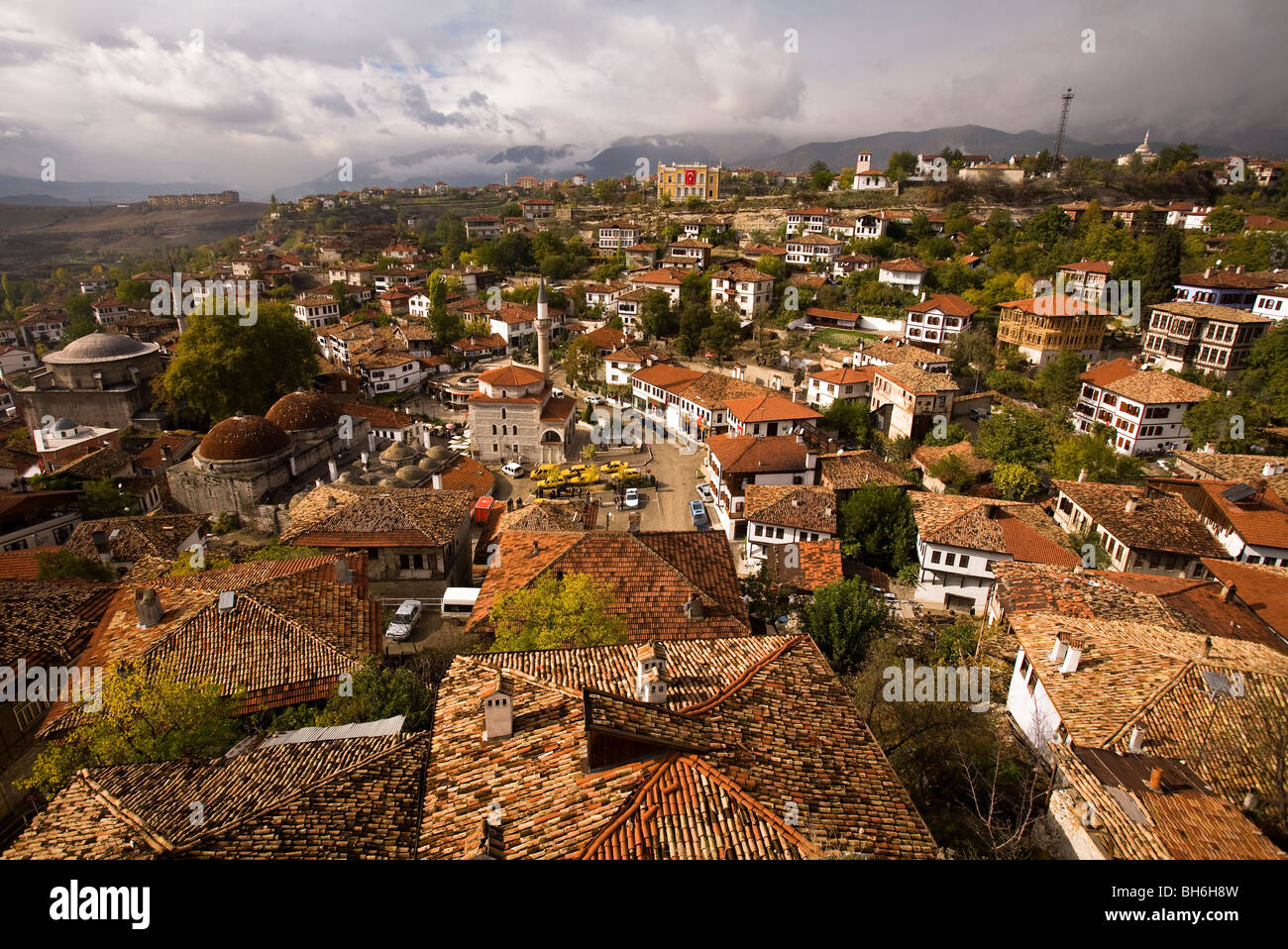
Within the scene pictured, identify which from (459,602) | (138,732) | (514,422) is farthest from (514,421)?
(138,732)

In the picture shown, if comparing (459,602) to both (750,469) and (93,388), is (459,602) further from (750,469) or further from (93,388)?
(93,388)

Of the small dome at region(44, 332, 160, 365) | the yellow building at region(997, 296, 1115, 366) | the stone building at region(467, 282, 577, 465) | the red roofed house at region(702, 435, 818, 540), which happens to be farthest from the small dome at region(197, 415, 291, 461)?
the yellow building at region(997, 296, 1115, 366)

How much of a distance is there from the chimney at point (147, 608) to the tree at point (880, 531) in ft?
77.9

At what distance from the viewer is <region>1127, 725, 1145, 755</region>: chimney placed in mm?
11875

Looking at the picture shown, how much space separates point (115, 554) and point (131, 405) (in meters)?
19.8

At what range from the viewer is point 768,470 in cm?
3209

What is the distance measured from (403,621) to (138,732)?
28.5ft

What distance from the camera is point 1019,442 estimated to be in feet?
113

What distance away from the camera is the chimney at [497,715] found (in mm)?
9734

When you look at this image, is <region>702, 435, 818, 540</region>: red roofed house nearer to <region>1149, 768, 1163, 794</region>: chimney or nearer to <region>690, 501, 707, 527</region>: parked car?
<region>690, 501, 707, 527</region>: parked car

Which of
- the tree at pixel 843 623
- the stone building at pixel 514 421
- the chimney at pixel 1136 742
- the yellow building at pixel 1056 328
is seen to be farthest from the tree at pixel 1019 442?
the chimney at pixel 1136 742
